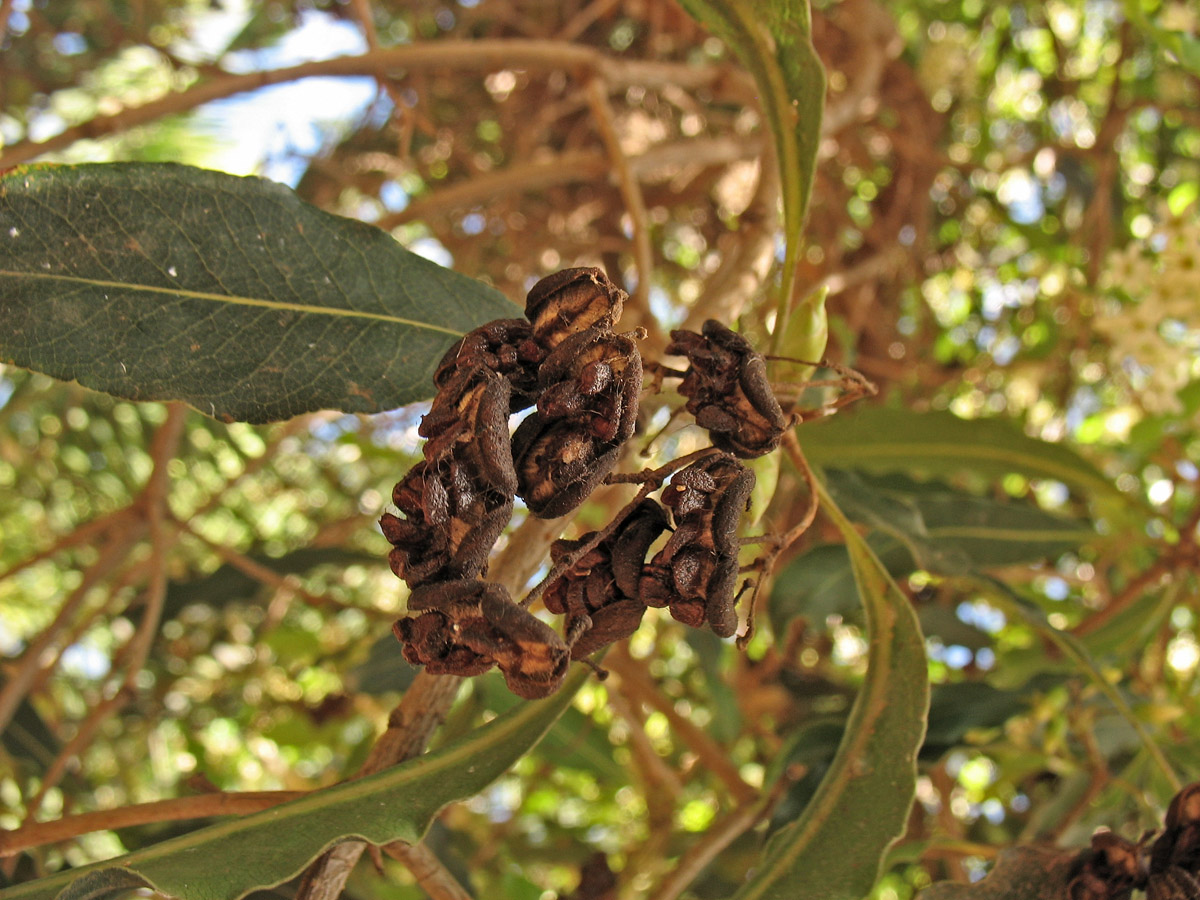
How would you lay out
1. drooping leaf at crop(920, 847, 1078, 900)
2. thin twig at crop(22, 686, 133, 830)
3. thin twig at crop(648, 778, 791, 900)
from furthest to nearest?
thin twig at crop(22, 686, 133, 830), thin twig at crop(648, 778, 791, 900), drooping leaf at crop(920, 847, 1078, 900)

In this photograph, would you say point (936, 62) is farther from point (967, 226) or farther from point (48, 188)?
point (48, 188)

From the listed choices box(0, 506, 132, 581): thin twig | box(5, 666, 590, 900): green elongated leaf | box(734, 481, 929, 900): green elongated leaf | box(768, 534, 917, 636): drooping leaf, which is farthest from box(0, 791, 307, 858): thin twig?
box(0, 506, 132, 581): thin twig

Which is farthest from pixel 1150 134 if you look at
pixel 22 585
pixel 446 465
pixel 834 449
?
pixel 22 585

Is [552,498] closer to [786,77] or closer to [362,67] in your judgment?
[786,77]

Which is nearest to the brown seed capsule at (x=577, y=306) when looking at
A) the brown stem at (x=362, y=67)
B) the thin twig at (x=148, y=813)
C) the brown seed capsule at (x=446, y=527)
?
the brown seed capsule at (x=446, y=527)

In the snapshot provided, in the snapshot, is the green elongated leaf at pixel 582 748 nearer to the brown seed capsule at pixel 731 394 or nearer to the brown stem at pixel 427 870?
the brown stem at pixel 427 870

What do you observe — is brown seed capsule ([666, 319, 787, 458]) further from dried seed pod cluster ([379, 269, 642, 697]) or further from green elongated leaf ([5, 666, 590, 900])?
green elongated leaf ([5, 666, 590, 900])

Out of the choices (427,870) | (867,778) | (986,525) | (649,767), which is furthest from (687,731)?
(427,870)
